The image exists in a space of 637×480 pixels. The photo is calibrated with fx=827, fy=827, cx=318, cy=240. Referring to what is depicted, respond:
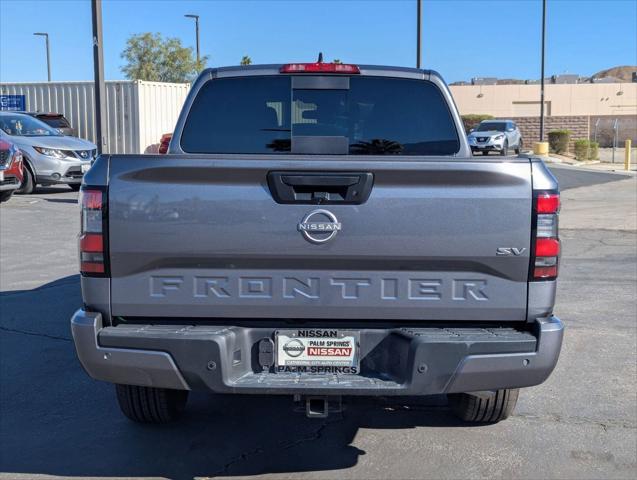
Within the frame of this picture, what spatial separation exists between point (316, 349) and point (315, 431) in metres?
1.29

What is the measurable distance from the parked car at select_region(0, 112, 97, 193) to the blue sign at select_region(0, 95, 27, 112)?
8665 mm

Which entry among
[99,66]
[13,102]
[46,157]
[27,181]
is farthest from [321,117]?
[13,102]

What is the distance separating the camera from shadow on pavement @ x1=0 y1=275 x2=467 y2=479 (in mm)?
4469

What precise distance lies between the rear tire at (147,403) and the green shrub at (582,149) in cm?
3650

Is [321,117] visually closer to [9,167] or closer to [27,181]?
[9,167]

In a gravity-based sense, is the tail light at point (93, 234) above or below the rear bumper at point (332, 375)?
above

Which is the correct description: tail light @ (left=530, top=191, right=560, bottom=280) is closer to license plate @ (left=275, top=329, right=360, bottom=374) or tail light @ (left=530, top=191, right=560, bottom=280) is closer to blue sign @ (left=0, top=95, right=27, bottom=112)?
license plate @ (left=275, top=329, right=360, bottom=374)

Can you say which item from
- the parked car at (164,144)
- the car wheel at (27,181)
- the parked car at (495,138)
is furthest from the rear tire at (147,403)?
the parked car at (495,138)

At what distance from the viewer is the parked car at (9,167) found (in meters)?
16.7

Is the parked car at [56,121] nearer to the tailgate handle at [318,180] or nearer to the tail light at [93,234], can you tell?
the tail light at [93,234]

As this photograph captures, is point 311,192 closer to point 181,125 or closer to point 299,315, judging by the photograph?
point 299,315

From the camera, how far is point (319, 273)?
3.81 metres

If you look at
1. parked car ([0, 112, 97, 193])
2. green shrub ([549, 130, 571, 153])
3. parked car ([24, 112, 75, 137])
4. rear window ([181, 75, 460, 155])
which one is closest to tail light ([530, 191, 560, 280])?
rear window ([181, 75, 460, 155])

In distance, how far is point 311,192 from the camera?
3824 mm
